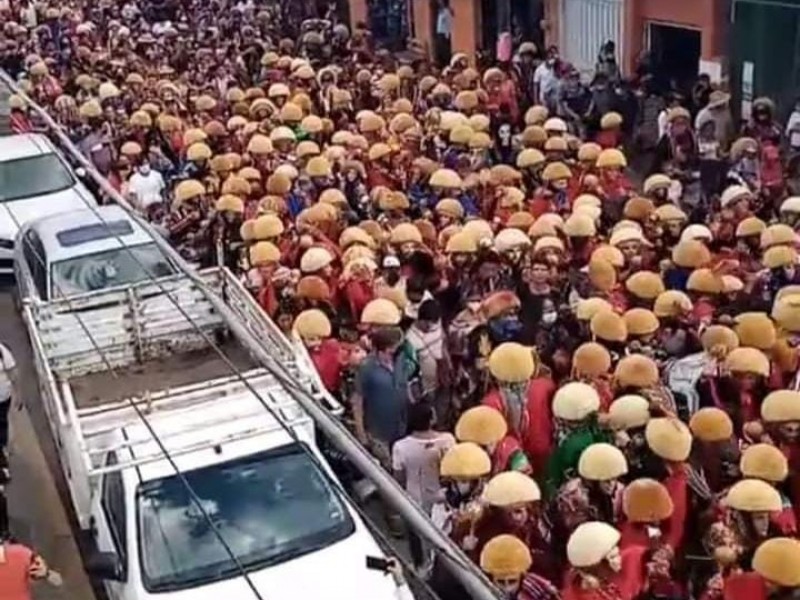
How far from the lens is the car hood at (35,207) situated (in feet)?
52.5

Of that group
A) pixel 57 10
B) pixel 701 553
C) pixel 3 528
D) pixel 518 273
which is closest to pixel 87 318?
pixel 3 528

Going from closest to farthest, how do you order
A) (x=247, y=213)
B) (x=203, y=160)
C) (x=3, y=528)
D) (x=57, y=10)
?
(x=3, y=528), (x=247, y=213), (x=203, y=160), (x=57, y=10)

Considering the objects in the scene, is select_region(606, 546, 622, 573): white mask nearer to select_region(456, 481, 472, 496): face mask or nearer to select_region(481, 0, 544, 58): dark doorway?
select_region(456, 481, 472, 496): face mask

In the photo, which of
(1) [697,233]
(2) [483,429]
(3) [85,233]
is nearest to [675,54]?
(1) [697,233]

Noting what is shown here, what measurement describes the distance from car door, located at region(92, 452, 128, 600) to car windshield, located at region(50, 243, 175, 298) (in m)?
3.97

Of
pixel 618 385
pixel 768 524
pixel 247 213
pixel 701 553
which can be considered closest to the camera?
pixel 768 524

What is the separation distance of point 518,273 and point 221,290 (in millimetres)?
2507

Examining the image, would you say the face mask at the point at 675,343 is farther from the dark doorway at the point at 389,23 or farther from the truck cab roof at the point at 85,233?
the dark doorway at the point at 389,23

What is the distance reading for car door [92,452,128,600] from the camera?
857 centimetres

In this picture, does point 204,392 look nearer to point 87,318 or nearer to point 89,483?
point 89,483

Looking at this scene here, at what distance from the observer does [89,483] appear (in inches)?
371

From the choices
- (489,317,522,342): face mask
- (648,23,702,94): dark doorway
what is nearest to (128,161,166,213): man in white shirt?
(489,317,522,342): face mask

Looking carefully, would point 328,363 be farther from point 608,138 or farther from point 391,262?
point 608,138

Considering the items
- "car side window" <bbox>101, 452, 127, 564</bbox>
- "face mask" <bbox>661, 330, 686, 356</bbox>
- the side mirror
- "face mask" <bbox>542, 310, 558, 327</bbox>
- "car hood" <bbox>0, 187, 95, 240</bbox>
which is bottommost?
the side mirror
